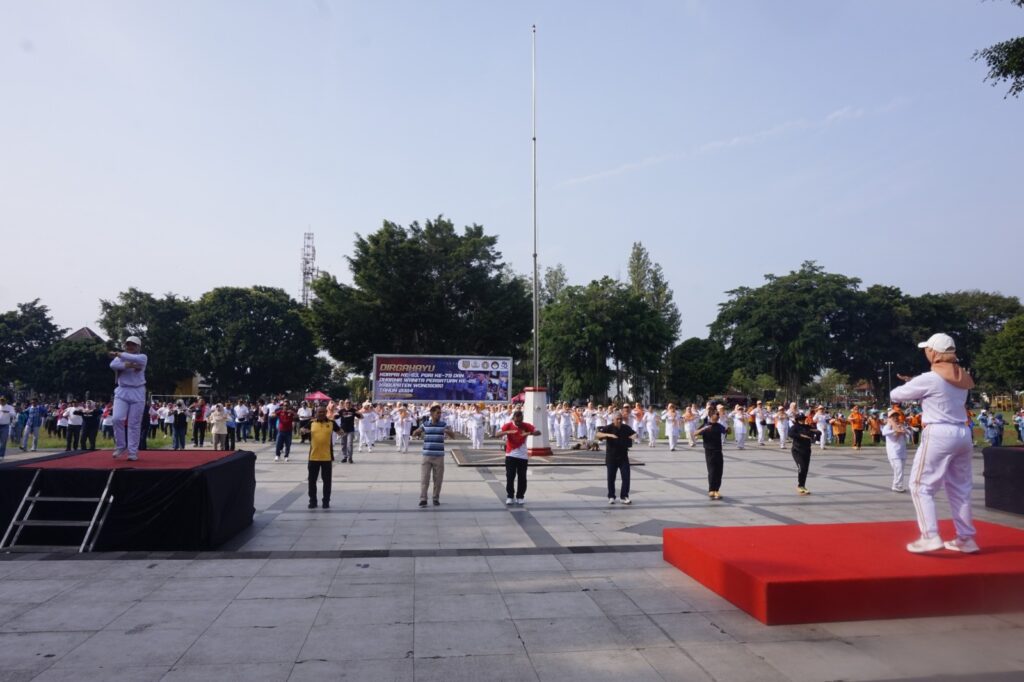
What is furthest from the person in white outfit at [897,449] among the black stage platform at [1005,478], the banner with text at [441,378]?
the banner with text at [441,378]

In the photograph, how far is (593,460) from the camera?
2025cm

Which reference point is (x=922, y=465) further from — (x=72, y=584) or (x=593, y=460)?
(x=593, y=460)

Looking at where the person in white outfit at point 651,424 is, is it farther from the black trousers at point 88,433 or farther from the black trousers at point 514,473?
the black trousers at point 88,433

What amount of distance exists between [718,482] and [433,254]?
37.8 meters

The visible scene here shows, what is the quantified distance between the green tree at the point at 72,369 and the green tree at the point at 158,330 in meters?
3.59

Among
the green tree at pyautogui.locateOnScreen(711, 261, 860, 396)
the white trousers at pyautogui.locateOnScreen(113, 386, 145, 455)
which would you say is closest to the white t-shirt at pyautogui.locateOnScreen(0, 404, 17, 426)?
the white trousers at pyautogui.locateOnScreen(113, 386, 145, 455)

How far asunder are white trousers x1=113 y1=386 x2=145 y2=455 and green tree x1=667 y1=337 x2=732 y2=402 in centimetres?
6023

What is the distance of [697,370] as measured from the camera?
64.9 metres

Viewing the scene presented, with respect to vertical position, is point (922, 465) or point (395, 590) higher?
point (922, 465)

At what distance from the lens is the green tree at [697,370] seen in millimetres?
64625

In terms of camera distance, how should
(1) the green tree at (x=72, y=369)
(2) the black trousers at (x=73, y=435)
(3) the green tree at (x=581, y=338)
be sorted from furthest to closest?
(1) the green tree at (x=72, y=369), (3) the green tree at (x=581, y=338), (2) the black trousers at (x=73, y=435)

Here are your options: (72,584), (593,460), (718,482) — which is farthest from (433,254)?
(72,584)

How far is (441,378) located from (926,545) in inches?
1054

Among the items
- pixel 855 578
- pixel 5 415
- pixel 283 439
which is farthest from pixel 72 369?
pixel 855 578
